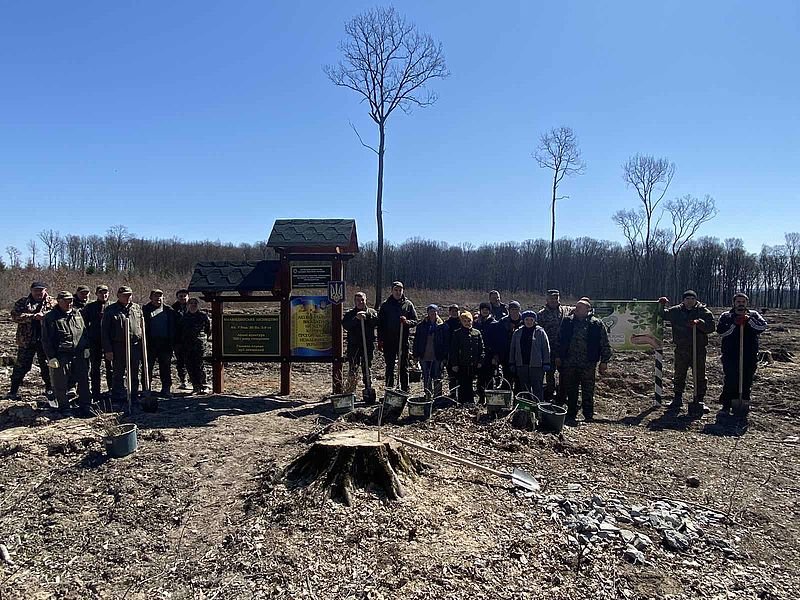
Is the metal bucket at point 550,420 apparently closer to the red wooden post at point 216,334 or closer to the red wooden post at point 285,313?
the red wooden post at point 285,313

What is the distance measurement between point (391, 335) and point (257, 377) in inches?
171

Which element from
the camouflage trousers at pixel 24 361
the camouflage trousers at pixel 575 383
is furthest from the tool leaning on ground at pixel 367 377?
the camouflage trousers at pixel 24 361

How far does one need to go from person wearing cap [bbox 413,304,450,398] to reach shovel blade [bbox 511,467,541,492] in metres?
3.02

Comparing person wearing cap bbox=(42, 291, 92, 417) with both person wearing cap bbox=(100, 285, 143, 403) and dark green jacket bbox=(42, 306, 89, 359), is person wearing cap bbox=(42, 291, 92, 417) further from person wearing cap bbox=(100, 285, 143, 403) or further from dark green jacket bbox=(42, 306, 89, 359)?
person wearing cap bbox=(100, 285, 143, 403)

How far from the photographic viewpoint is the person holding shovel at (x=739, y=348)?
8.89 m

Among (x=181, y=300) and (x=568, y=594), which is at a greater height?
(x=181, y=300)

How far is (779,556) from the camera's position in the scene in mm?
4426

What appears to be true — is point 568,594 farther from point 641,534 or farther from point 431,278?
point 431,278

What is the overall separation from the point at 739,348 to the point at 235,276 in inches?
336

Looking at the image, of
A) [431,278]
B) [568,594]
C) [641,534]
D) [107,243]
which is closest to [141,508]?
[568,594]

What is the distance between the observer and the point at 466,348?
859 cm

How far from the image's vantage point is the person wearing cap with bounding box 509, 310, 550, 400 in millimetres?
8367

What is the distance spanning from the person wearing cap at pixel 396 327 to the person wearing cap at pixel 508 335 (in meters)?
1.48

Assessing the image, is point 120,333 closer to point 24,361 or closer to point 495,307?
point 24,361
